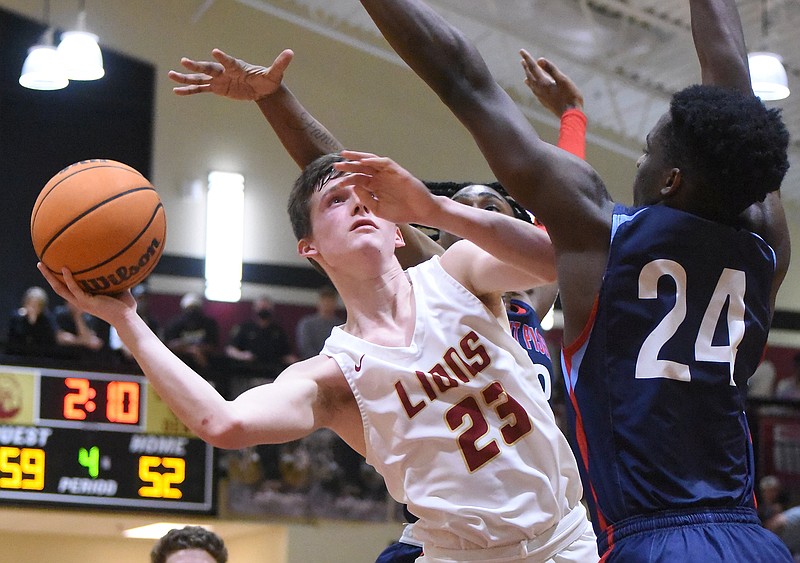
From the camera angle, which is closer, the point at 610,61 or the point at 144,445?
the point at 144,445

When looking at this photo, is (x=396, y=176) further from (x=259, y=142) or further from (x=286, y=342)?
(x=259, y=142)

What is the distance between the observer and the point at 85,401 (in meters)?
10.6

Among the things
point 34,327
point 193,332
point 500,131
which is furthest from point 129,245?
point 193,332

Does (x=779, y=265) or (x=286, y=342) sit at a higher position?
(x=286, y=342)

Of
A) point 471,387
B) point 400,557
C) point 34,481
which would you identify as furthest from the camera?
point 34,481

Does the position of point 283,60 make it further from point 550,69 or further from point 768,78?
point 768,78

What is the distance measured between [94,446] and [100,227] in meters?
7.21

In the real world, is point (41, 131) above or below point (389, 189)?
above

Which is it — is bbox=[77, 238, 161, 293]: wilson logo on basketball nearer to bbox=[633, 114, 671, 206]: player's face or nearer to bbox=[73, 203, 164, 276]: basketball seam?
bbox=[73, 203, 164, 276]: basketball seam

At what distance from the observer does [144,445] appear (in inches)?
420

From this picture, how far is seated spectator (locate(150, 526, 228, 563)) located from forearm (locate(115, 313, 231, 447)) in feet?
5.88

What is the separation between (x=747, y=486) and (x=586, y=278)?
64 centimetres

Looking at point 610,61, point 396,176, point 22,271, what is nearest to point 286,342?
point 22,271

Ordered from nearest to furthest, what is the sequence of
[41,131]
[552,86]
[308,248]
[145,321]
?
[308,248], [552,86], [145,321], [41,131]
